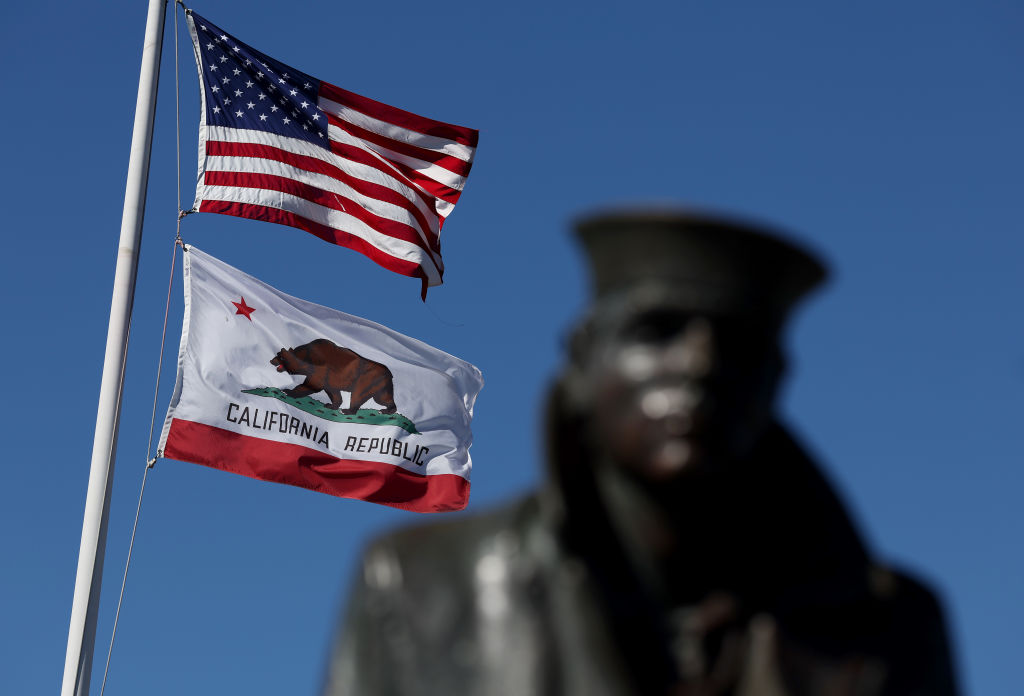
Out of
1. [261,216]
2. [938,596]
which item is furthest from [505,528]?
[261,216]

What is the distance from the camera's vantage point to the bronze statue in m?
2.62

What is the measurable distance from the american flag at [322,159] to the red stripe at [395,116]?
0.03 ft

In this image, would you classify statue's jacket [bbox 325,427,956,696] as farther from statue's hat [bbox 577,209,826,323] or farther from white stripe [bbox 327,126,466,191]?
white stripe [bbox 327,126,466,191]

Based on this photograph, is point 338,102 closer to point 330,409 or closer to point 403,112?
point 403,112

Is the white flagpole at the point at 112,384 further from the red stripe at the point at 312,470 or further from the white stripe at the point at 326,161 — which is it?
the white stripe at the point at 326,161

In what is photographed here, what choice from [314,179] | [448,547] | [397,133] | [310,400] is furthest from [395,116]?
[448,547]

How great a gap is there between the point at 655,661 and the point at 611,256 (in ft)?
2.33

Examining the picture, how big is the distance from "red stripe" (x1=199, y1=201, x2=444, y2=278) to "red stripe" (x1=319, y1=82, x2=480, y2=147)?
1514mm

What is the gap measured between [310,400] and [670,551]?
42.8ft

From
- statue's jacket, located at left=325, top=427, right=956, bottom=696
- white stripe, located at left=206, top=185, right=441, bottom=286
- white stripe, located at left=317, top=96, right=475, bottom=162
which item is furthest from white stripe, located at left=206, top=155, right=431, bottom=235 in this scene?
statue's jacket, located at left=325, top=427, right=956, bottom=696

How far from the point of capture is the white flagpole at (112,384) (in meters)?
13.2

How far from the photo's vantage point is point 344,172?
607 inches

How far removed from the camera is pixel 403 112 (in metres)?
16.1

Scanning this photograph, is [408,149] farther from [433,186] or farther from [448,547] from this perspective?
[448,547]
